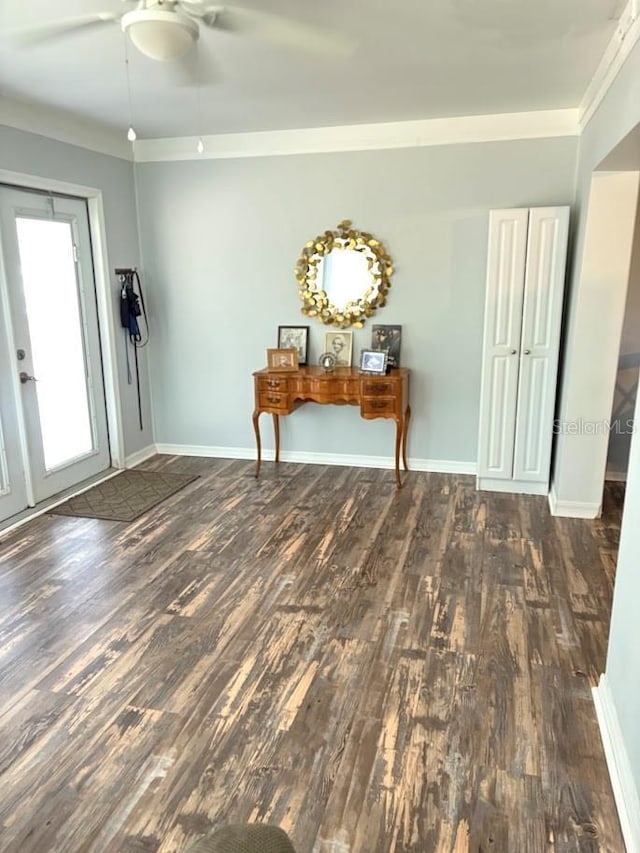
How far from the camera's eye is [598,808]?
1778 millimetres

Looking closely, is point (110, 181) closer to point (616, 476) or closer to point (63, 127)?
point (63, 127)

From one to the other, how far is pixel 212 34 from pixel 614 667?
9.70ft

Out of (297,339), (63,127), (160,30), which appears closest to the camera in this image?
(160,30)

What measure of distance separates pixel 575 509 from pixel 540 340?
3.69ft

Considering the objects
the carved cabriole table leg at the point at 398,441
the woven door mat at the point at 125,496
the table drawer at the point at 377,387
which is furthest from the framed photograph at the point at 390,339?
the woven door mat at the point at 125,496

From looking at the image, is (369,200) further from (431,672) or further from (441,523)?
(431,672)

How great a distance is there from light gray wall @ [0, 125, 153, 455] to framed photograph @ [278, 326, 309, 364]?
126 cm

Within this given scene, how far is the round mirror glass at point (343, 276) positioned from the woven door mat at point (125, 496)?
1.78 m

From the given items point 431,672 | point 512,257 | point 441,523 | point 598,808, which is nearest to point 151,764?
point 431,672

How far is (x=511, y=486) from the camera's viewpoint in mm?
4344

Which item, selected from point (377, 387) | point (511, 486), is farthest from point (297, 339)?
point (511, 486)

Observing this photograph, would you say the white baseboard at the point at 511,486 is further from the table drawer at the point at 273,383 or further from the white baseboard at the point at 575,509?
the table drawer at the point at 273,383

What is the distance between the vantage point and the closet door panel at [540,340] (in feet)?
12.7

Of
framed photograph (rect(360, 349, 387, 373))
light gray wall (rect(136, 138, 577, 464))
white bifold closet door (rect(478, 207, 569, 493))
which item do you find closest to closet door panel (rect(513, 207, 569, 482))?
white bifold closet door (rect(478, 207, 569, 493))
